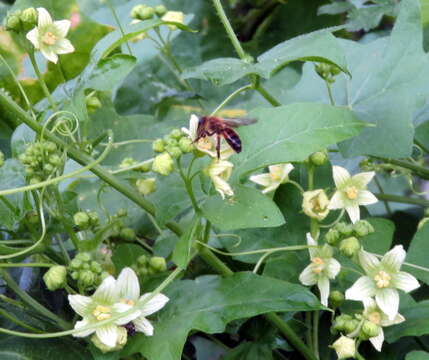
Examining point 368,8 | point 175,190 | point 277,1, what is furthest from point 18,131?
point 277,1

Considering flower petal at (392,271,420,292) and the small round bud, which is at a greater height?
flower petal at (392,271,420,292)

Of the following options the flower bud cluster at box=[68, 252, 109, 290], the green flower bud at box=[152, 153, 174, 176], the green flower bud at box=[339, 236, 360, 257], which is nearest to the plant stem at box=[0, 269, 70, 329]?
the flower bud cluster at box=[68, 252, 109, 290]

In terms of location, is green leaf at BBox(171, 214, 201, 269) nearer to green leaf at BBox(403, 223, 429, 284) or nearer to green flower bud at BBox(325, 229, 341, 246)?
green flower bud at BBox(325, 229, 341, 246)

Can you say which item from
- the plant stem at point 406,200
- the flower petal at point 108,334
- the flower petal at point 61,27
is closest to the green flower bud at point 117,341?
the flower petal at point 108,334

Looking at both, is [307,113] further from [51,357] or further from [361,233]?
[51,357]

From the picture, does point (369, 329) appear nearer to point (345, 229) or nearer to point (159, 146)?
point (345, 229)

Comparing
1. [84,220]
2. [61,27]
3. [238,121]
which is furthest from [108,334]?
[61,27]
